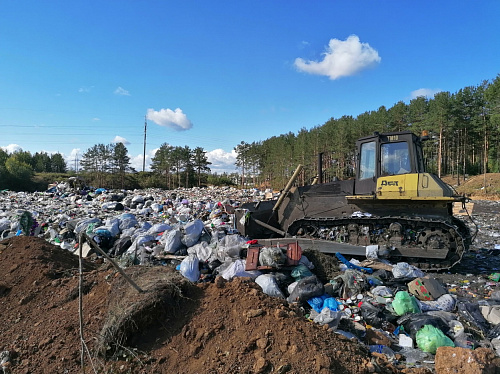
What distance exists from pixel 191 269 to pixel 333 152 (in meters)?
32.7

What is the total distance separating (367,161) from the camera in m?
6.33

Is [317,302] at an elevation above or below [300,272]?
below

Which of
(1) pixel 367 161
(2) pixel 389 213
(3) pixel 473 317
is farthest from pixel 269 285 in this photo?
(1) pixel 367 161

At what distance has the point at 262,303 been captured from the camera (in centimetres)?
272

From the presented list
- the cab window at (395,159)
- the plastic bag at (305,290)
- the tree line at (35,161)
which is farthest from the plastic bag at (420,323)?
the tree line at (35,161)

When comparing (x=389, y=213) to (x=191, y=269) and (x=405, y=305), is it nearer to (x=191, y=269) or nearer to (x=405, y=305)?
(x=405, y=305)

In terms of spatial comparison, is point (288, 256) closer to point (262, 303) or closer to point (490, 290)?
point (262, 303)

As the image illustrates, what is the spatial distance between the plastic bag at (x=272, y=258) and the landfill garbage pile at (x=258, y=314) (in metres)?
0.02

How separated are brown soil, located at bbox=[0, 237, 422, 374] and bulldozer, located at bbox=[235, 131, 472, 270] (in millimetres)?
2910

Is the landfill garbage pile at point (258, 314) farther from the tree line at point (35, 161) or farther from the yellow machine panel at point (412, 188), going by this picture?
the tree line at point (35, 161)

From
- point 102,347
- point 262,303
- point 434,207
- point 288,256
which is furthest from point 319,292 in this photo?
point 434,207

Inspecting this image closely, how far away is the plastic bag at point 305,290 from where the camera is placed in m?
4.04

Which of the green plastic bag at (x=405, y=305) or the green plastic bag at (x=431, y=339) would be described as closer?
the green plastic bag at (x=431, y=339)

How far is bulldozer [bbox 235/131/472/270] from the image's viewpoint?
560 cm
